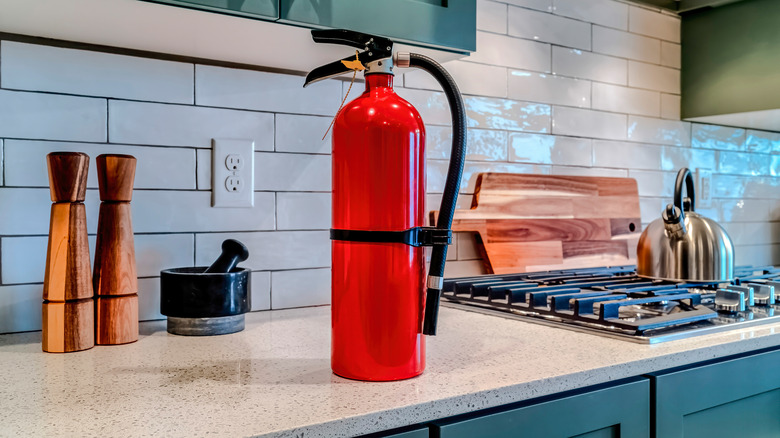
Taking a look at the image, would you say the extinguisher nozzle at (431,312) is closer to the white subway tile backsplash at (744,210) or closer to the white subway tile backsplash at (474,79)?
the white subway tile backsplash at (474,79)

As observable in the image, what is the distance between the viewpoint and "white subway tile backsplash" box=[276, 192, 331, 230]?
1.34 meters

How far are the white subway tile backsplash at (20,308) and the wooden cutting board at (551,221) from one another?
0.85 metres

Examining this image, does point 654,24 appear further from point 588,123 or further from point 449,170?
point 449,170

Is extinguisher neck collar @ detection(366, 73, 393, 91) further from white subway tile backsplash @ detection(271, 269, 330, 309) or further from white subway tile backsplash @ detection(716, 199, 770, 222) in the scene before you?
white subway tile backsplash @ detection(716, 199, 770, 222)

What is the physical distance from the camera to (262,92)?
130cm

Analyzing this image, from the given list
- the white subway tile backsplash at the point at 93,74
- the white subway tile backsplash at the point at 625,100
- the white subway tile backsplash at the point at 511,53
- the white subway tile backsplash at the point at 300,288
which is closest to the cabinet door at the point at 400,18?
the white subway tile backsplash at the point at 93,74

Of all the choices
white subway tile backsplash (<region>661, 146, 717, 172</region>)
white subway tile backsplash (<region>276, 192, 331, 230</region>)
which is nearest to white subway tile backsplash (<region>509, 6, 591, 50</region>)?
white subway tile backsplash (<region>661, 146, 717, 172</region>)

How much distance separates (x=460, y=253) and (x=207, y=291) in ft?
2.44

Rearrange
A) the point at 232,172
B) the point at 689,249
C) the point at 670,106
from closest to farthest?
the point at 232,172, the point at 689,249, the point at 670,106

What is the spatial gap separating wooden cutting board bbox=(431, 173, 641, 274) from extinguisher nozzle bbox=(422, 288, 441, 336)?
748mm

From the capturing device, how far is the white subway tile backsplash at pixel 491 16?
162 cm

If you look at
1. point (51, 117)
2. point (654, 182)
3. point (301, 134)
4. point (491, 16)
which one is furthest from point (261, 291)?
point (654, 182)

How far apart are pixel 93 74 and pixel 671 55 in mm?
1793

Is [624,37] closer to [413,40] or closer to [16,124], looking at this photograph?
[413,40]
